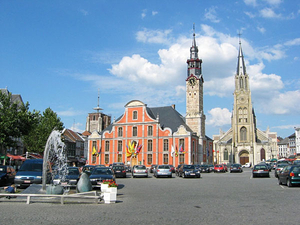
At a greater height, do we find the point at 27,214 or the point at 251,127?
the point at 251,127

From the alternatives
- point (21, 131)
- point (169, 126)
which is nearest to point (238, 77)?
point (169, 126)

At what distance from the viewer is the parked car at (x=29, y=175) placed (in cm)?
1970

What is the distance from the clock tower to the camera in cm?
7362

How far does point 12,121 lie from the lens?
32.8 m

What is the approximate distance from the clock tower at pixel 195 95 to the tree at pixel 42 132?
30.7 m

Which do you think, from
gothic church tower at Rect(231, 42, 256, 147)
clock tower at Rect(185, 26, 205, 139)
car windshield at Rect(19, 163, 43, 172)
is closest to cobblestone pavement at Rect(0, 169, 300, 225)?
car windshield at Rect(19, 163, 43, 172)

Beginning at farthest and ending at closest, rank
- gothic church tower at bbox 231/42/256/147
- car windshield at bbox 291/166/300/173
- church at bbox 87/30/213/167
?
gothic church tower at bbox 231/42/256/147, church at bbox 87/30/213/167, car windshield at bbox 291/166/300/173

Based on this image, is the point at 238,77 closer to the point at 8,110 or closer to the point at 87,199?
the point at 8,110

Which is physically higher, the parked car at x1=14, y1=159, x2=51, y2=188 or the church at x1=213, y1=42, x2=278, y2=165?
the church at x1=213, y1=42, x2=278, y2=165

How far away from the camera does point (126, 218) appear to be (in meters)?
9.92

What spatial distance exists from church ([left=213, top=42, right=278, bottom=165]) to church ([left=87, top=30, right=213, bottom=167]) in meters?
32.4

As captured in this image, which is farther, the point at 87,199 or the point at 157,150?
the point at 157,150

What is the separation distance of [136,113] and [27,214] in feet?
193

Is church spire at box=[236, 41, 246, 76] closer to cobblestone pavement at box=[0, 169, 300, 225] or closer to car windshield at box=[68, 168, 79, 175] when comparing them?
car windshield at box=[68, 168, 79, 175]
